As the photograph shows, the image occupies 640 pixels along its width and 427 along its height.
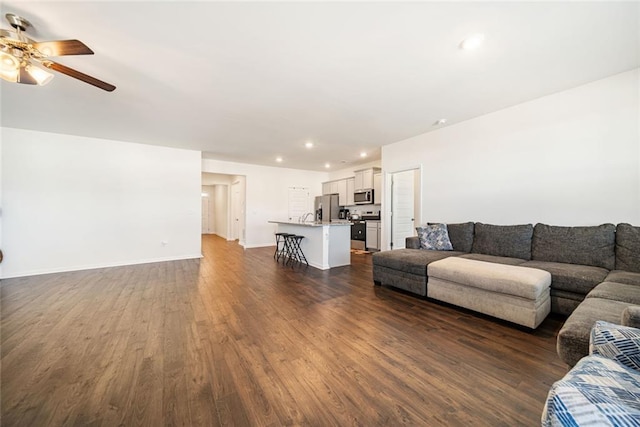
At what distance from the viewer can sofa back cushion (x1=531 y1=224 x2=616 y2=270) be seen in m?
2.62

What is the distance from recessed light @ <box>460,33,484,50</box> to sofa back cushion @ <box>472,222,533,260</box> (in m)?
2.50

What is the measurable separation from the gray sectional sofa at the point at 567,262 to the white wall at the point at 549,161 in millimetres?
327

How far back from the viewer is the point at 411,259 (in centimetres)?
327

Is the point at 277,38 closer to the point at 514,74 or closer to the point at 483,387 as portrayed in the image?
the point at 514,74

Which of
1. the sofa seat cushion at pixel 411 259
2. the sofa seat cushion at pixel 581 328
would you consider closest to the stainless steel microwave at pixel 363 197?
the sofa seat cushion at pixel 411 259

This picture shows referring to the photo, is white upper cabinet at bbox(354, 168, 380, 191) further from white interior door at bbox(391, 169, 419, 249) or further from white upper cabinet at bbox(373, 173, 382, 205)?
white interior door at bbox(391, 169, 419, 249)

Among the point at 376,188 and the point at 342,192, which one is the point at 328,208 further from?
the point at 376,188

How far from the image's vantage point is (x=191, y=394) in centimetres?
151

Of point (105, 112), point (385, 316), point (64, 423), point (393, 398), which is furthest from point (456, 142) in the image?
point (105, 112)

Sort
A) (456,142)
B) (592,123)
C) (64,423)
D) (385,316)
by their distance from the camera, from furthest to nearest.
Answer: (456,142) → (592,123) → (385,316) → (64,423)

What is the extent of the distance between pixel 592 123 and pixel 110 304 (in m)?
6.53

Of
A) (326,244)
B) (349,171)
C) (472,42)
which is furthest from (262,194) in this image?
(472,42)

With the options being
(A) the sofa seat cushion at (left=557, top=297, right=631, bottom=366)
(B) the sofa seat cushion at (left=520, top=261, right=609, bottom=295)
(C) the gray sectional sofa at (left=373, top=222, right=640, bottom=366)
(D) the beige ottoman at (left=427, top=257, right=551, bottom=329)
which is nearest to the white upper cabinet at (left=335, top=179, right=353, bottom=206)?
(C) the gray sectional sofa at (left=373, top=222, right=640, bottom=366)

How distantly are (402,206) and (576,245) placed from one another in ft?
10.6
